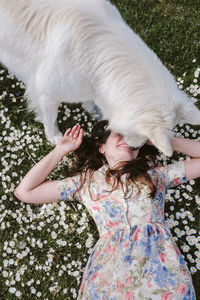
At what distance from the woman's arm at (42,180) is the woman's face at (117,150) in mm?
419

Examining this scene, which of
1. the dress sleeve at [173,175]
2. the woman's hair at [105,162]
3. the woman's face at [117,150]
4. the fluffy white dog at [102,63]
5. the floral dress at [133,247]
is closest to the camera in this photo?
the fluffy white dog at [102,63]

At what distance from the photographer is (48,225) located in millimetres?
3359

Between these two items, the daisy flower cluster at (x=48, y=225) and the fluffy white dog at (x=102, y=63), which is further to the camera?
the daisy flower cluster at (x=48, y=225)

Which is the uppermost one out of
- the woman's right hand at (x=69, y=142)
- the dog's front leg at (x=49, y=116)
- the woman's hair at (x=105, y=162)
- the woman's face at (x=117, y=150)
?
the dog's front leg at (x=49, y=116)

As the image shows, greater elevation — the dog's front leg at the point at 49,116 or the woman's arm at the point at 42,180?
the dog's front leg at the point at 49,116

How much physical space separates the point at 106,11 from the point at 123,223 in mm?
1832

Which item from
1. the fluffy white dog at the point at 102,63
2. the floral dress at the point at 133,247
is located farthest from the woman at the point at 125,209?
the fluffy white dog at the point at 102,63

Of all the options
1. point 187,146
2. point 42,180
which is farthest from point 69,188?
point 187,146

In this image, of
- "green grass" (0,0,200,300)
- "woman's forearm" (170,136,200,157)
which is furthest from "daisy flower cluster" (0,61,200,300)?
"woman's forearm" (170,136,200,157)

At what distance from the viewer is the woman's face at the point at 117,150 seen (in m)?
2.59

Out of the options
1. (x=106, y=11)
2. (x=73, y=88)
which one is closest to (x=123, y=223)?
(x=73, y=88)

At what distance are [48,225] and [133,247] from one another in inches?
44.3

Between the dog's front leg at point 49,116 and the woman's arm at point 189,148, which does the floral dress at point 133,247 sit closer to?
the woman's arm at point 189,148

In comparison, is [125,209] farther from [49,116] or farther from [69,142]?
[49,116]
